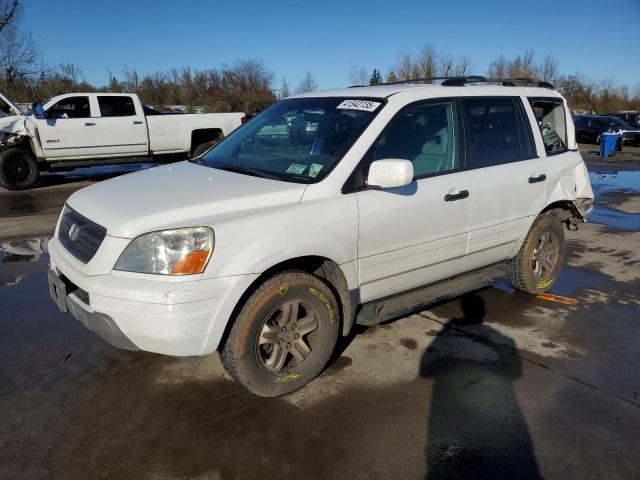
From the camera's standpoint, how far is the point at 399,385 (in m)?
3.38

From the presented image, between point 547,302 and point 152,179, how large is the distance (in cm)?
371

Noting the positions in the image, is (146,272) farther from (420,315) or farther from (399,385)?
(420,315)

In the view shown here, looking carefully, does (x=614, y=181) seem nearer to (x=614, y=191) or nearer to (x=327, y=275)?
(x=614, y=191)

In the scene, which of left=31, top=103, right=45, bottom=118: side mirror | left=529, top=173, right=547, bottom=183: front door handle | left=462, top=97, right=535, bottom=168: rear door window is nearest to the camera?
left=462, top=97, right=535, bottom=168: rear door window

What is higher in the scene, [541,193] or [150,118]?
[150,118]

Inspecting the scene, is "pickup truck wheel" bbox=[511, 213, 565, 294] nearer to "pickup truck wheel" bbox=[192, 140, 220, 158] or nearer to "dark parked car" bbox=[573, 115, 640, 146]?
"pickup truck wheel" bbox=[192, 140, 220, 158]

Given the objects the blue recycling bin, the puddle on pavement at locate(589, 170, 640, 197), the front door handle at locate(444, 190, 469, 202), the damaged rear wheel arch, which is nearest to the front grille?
the front door handle at locate(444, 190, 469, 202)

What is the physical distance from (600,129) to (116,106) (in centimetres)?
2251

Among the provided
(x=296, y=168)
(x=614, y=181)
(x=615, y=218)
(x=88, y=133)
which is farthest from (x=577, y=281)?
(x=88, y=133)

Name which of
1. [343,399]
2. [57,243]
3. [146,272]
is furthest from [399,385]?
[57,243]

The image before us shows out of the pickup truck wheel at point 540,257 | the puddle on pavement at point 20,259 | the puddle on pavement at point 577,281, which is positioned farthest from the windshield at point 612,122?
the puddle on pavement at point 20,259

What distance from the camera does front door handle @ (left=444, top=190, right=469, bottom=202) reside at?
3.74 metres

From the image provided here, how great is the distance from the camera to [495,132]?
4324 millimetres

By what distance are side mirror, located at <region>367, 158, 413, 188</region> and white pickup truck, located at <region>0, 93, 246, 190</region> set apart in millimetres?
9876
